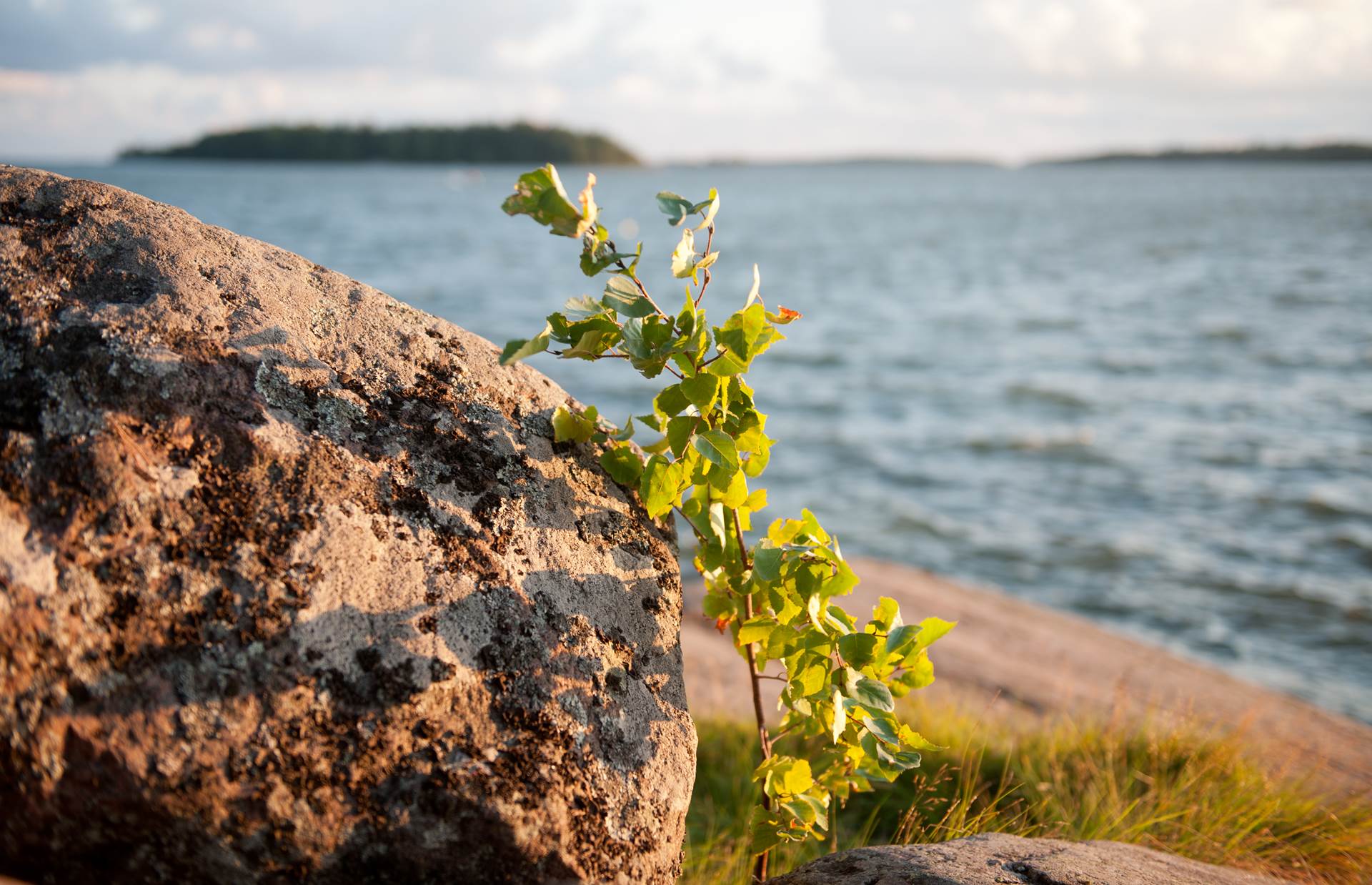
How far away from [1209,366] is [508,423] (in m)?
20.4

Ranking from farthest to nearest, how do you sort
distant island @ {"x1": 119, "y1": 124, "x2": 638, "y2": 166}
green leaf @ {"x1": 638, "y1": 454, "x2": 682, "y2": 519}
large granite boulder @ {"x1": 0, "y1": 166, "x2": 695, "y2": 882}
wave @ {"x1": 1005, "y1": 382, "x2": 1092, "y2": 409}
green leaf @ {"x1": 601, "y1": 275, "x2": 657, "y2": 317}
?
distant island @ {"x1": 119, "y1": 124, "x2": 638, "y2": 166} < wave @ {"x1": 1005, "y1": 382, "x2": 1092, "y2": 409} < green leaf @ {"x1": 638, "y1": 454, "x2": 682, "y2": 519} < green leaf @ {"x1": 601, "y1": 275, "x2": 657, "y2": 317} < large granite boulder @ {"x1": 0, "y1": 166, "x2": 695, "y2": 882}

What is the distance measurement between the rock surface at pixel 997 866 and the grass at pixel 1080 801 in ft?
1.85

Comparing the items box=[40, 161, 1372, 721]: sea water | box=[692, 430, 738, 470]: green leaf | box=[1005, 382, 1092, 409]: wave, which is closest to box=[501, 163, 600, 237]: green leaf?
box=[692, 430, 738, 470]: green leaf

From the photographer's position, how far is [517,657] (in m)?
1.95

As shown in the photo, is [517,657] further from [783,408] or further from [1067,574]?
[783,408]

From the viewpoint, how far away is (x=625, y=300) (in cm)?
213

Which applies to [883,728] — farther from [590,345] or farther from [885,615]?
[590,345]

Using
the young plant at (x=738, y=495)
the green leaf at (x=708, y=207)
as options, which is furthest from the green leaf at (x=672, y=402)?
the green leaf at (x=708, y=207)

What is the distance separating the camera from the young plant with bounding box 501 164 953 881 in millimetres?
2100

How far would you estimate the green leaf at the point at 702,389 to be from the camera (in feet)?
7.04

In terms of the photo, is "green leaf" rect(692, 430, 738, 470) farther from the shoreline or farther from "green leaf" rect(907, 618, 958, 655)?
the shoreline

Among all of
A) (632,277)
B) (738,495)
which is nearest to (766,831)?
(738,495)

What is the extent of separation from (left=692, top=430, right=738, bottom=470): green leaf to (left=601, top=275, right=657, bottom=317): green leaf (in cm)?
33

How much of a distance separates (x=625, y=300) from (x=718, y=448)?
422mm
